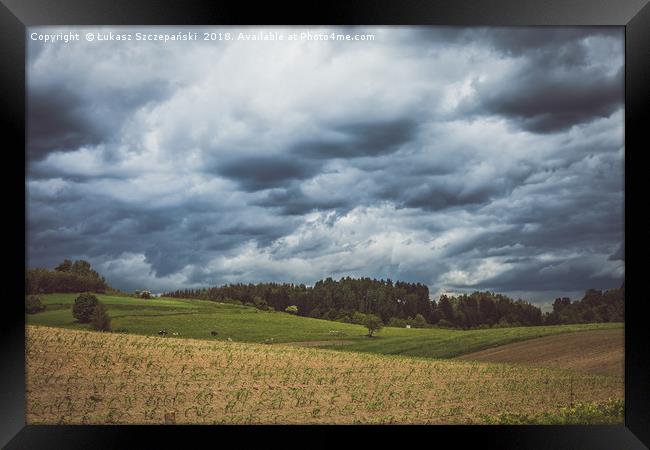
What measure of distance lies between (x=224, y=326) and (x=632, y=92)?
14.6 meters

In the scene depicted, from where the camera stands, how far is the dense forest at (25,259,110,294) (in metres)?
11.8

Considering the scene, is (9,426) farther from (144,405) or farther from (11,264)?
(144,405)

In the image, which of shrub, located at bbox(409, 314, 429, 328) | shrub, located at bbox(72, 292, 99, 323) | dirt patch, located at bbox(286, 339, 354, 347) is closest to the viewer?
shrub, located at bbox(72, 292, 99, 323)

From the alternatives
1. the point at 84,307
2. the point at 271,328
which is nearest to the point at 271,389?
the point at 271,328

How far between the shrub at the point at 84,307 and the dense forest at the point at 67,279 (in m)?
0.92

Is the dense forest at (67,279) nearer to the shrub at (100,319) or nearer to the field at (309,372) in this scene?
the field at (309,372)

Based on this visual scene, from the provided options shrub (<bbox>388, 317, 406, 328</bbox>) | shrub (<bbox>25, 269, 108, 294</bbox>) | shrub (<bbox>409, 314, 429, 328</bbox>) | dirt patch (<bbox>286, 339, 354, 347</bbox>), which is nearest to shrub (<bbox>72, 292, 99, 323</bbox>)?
shrub (<bbox>25, 269, 108, 294</bbox>)

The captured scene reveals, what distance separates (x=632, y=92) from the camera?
299 inches

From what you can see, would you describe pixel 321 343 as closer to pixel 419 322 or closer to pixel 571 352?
pixel 419 322

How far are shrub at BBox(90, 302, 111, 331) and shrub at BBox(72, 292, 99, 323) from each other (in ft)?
0.33

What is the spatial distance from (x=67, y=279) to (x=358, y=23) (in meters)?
8.67

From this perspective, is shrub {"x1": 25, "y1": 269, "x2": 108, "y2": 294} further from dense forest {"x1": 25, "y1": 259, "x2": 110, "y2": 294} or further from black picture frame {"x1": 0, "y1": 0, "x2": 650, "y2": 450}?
black picture frame {"x1": 0, "y1": 0, "x2": 650, "y2": 450}

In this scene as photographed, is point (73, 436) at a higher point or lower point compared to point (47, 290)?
lower

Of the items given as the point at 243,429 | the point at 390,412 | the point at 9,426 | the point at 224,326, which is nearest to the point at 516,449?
the point at 390,412
